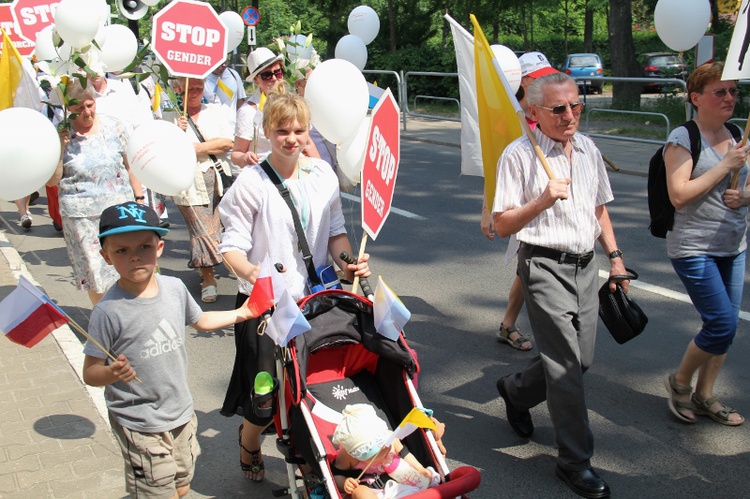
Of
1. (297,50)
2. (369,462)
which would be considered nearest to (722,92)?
(369,462)

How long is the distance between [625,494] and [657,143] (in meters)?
11.2

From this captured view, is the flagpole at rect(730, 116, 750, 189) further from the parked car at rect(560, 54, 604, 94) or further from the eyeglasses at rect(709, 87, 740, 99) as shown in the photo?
the parked car at rect(560, 54, 604, 94)

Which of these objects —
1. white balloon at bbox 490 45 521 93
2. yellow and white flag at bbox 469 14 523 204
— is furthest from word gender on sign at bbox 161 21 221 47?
yellow and white flag at bbox 469 14 523 204

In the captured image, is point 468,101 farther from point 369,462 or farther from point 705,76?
point 369,462

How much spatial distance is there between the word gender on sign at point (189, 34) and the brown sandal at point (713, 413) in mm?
4730

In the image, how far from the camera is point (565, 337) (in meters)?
3.90

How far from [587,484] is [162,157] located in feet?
8.69

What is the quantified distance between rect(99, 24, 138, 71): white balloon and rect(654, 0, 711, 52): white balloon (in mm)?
4696

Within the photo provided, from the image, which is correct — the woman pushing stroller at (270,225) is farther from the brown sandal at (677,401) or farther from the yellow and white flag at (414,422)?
the brown sandal at (677,401)

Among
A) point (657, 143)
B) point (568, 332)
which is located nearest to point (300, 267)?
point (568, 332)

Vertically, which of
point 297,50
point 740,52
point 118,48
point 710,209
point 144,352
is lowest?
point 144,352

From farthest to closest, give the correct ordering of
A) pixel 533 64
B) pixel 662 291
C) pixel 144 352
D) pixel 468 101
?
pixel 662 291
pixel 533 64
pixel 468 101
pixel 144 352

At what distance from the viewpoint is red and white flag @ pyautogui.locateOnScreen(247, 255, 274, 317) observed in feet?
10.8

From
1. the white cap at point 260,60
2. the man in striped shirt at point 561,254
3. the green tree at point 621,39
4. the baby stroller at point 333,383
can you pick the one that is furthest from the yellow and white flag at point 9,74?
the green tree at point 621,39
